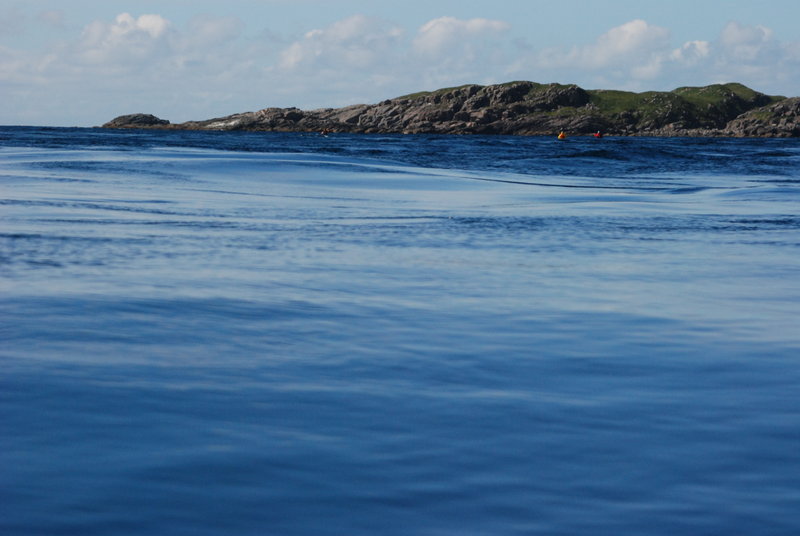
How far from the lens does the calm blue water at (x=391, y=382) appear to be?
3.97 metres

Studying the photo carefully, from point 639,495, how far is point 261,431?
1.88m

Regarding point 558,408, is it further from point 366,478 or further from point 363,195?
point 363,195

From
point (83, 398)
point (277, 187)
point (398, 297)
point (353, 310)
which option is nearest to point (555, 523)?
point (83, 398)

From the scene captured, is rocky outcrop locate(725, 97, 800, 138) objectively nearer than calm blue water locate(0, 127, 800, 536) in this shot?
No

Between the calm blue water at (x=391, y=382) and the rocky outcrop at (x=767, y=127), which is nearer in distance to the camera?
the calm blue water at (x=391, y=382)

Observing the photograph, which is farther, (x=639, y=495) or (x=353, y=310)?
(x=353, y=310)

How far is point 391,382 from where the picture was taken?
19.4 ft

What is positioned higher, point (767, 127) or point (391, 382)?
point (767, 127)

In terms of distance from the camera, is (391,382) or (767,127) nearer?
(391,382)

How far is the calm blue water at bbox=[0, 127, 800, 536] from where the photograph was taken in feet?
13.0

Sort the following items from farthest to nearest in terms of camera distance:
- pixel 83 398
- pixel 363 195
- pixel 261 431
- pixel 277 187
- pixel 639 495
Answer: pixel 277 187, pixel 363 195, pixel 83 398, pixel 261 431, pixel 639 495

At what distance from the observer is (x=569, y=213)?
59.9 ft

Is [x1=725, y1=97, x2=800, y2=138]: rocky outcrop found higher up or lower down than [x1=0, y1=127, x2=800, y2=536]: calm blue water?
higher up

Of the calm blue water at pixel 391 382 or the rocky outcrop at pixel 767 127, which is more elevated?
the rocky outcrop at pixel 767 127
